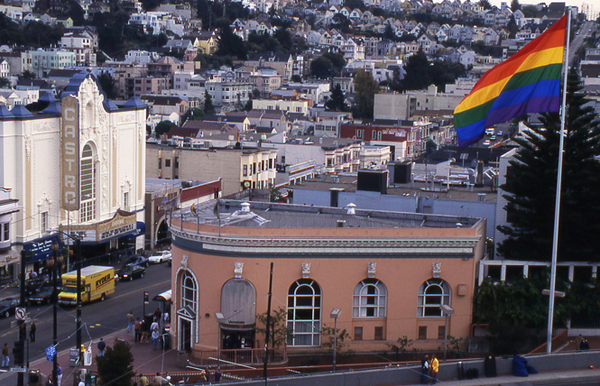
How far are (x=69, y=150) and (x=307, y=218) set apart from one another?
19720mm

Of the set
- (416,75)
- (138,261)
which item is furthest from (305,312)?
(416,75)

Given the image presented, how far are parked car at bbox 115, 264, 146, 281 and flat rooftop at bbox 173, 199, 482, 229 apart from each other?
1270 centimetres

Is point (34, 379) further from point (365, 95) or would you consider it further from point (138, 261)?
point (365, 95)

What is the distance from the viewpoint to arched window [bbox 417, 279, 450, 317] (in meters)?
31.4

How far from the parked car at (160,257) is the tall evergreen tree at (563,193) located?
75.8 ft

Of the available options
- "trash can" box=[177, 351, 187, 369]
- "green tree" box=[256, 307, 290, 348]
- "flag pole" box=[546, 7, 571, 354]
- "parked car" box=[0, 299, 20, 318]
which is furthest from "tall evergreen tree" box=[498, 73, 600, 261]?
"parked car" box=[0, 299, 20, 318]

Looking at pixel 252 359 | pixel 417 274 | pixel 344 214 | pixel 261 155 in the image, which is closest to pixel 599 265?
pixel 417 274

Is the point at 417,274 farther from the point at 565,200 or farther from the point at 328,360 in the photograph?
the point at 565,200

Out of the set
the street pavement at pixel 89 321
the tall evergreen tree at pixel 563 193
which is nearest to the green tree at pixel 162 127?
the street pavement at pixel 89 321

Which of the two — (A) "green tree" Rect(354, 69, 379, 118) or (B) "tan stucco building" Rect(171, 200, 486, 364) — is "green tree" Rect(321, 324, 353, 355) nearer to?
(B) "tan stucco building" Rect(171, 200, 486, 364)

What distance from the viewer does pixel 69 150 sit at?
49875 mm

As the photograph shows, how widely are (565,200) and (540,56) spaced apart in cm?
836

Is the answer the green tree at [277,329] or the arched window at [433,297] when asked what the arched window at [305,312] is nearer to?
the green tree at [277,329]

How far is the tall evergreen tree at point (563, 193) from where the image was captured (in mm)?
33312
